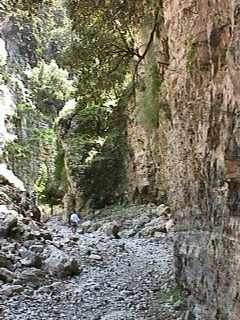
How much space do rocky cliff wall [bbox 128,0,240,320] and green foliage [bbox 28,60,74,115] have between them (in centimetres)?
2750

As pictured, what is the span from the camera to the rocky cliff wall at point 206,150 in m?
3.83

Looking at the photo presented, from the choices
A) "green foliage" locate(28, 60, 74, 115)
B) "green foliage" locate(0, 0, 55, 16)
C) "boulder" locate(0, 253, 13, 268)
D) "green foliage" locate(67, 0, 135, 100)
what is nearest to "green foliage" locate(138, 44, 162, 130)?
"green foliage" locate(67, 0, 135, 100)

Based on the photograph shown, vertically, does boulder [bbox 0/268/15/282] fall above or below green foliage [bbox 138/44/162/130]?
below

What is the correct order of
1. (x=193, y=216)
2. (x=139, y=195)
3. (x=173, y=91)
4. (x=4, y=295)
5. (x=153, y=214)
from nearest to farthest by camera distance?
(x=193, y=216) → (x=173, y=91) → (x=4, y=295) → (x=153, y=214) → (x=139, y=195)

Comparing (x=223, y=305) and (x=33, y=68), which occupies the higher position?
(x=33, y=68)

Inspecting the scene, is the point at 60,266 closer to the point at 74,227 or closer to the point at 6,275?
the point at 6,275

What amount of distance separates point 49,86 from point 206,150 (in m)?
30.1

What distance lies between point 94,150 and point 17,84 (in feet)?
43.4

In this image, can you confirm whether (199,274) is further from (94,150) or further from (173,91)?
(94,150)

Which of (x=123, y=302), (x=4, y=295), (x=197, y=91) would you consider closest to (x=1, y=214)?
(x=4, y=295)

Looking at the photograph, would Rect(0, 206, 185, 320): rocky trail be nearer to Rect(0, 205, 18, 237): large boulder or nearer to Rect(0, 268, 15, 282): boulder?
Rect(0, 268, 15, 282): boulder

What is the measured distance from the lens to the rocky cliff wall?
12.6 feet

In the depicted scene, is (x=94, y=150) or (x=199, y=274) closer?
(x=199, y=274)

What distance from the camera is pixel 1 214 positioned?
41.4 ft
